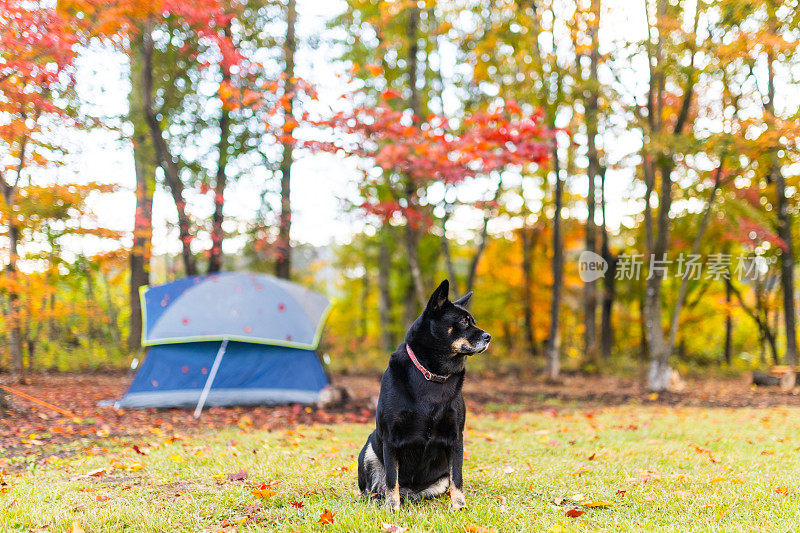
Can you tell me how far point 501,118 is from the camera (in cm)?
945

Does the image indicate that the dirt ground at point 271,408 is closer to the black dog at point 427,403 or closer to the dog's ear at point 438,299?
the black dog at point 427,403

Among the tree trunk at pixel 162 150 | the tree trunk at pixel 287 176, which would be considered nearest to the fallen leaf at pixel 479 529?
the tree trunk at pixel 162 150

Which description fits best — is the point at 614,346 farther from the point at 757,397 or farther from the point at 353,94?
the point at 353,94

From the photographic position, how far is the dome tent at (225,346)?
348 inches

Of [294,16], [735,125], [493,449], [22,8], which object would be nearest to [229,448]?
[493,449]

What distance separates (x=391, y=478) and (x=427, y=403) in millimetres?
445

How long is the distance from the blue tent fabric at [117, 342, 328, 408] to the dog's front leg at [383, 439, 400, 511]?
6404 millimetres

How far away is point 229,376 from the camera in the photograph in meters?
9.18

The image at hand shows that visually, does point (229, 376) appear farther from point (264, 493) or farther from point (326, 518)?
point (326, 518)

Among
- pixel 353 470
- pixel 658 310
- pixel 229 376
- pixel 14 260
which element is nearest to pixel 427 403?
pixel 353 470

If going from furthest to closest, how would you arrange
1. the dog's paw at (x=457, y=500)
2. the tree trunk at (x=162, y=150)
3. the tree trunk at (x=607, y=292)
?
1. the tree trunk at (x=607, y=292)
2. the tree trunk at (x=162, y=150)
3. the dog's paw at (x=457, y=500)

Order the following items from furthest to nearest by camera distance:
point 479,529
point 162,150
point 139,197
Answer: point 139,197
point 162,150
point 479,529

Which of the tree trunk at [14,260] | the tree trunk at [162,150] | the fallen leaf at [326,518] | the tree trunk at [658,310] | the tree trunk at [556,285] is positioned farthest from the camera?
the tree trunk at [556,285]

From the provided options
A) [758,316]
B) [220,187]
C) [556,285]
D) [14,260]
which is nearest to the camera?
[14,260]
